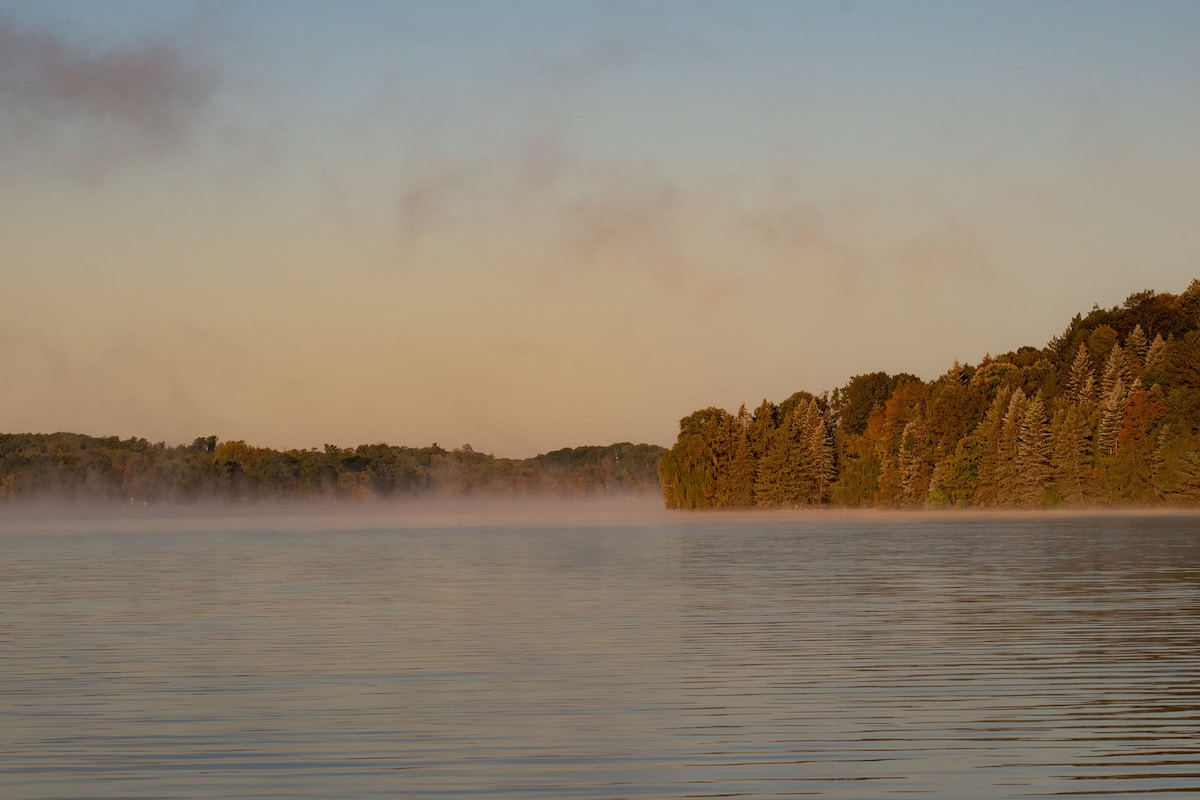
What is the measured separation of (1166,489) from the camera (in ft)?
479

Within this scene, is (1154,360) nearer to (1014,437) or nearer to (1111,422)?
(1111,422)

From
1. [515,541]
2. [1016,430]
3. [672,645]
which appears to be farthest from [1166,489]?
[672,645]

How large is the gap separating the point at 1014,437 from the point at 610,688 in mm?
138839

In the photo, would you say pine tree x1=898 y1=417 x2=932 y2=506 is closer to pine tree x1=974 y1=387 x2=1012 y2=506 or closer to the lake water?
pine tree x1=974 y1=387 x2=1012 y2=506

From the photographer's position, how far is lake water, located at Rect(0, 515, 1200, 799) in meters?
16.3

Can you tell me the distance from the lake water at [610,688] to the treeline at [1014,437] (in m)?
105

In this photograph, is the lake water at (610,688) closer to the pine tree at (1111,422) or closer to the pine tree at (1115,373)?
the pine tree at (1111,422)

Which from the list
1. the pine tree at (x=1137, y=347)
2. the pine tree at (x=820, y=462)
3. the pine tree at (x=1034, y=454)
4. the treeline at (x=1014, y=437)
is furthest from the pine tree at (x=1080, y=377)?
the pine tree at (x=820, y=462)

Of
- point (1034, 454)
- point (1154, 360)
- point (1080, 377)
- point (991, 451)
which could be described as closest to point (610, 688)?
point (1034, 454)

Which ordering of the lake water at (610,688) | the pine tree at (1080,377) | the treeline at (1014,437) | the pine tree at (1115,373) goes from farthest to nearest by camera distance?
the pine tree at (1080,377) < the pine tree at (1115,373) < the treeline at (1014,437) < the lake water at (610,688)

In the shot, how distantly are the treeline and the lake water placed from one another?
344 ft

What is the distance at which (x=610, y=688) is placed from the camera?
2281cm

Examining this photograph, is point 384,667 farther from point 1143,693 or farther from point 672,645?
point 1143,693

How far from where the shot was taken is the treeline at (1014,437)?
150m
